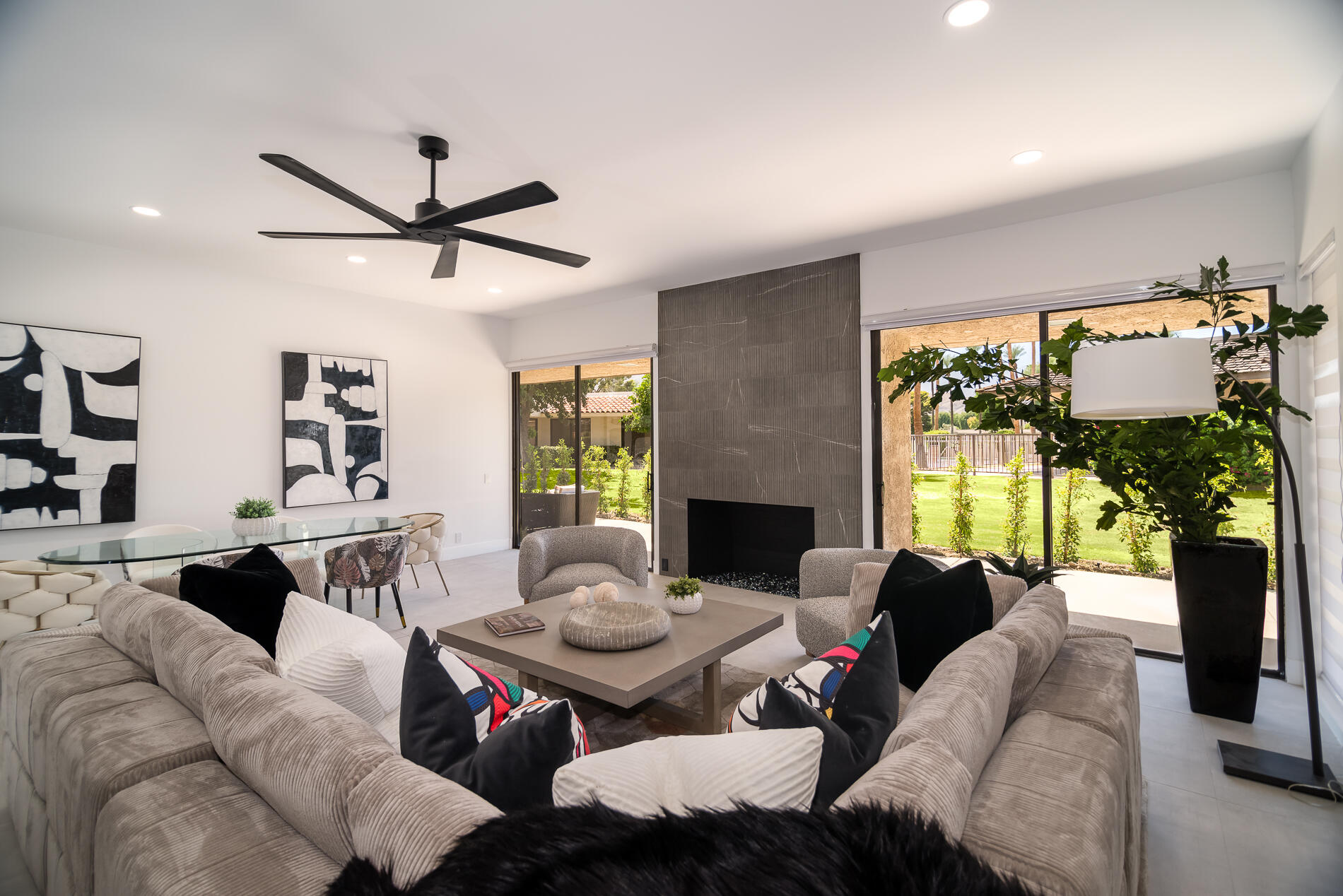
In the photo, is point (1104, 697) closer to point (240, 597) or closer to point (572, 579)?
point (240, 597)

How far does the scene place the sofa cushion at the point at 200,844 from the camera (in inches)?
30.8

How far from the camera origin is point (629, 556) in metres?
4.02

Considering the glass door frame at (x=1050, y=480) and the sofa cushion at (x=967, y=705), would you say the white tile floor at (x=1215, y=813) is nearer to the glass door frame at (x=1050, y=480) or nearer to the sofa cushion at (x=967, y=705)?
the glass door frame at (x=1050, y=480)

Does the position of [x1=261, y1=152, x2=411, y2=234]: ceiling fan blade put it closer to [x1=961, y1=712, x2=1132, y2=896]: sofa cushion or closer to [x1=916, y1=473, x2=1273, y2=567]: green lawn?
[x1=961, y1=712, x2=1132, y2=896]: sofa cushion

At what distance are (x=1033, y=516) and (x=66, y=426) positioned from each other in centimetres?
647

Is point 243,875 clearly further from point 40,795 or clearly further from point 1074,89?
point 1074,89

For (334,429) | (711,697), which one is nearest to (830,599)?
(711,697)

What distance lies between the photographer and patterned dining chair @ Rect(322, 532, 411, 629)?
3.84m

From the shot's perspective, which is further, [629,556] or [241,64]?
[629,556]

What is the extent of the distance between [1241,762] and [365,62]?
4200mm

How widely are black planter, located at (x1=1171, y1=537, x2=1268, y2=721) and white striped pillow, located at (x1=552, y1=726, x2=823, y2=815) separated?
9.16 feet

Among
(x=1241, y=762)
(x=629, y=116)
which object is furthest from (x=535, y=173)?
(x=1241, y=762)

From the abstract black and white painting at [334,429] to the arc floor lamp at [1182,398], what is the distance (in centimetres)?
552

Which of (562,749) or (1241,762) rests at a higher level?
(562,749)
